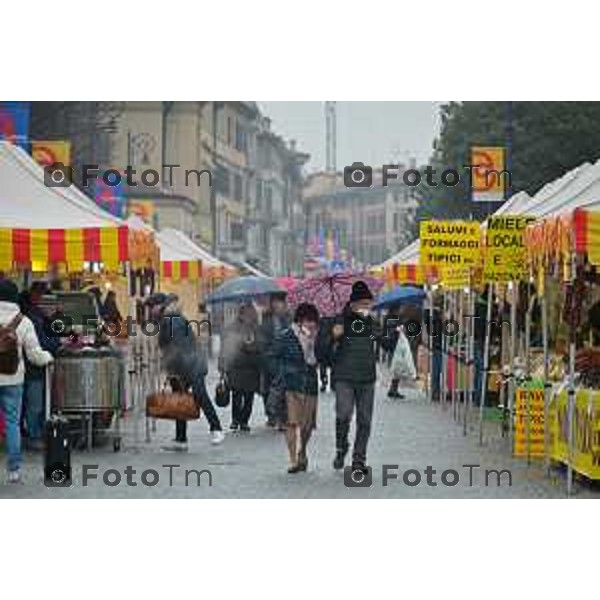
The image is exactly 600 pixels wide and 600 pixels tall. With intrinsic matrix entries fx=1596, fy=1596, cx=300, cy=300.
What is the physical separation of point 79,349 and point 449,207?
3.35m

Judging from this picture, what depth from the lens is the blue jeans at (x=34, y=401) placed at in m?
13.5

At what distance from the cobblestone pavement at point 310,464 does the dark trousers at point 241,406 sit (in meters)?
0.32

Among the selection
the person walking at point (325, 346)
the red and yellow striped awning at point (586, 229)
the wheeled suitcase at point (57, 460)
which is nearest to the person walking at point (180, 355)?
the person walking at point (325, 346)

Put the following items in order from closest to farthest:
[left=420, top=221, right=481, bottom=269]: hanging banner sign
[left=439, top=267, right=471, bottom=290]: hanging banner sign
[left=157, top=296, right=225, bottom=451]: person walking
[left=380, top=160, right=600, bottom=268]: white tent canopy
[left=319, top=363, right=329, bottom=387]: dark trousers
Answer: [left=380, top=160, right=600, bottom=268]: white tent canopy → [left=319, top=363, right=329, bottom=387]: dark trousers → [left=420, top=221, right=481, bottom=269]: hanging banner sign → [left=157, top=296, right=225, bottom=451]: person walking → [left=439, top=267, right=471, bottom=290]: hanging banner sign

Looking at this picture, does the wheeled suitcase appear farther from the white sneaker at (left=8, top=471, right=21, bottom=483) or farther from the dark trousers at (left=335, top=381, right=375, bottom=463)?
the dark trousers at (left=335, top=381, right=375, bottom=463)

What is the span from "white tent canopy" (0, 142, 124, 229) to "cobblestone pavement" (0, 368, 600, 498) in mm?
1919

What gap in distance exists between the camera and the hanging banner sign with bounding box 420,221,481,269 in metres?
13.4

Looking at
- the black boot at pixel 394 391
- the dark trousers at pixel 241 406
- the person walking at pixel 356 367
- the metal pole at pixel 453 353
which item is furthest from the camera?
the metal pole at pixel 453 353

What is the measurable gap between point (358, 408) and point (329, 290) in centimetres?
130

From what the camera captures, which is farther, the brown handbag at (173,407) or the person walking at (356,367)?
the brown handbag at (173,407)

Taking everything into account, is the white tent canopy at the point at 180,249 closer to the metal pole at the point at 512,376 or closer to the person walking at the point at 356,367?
the metal pole at the point at 512,376

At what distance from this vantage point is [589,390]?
1149cm

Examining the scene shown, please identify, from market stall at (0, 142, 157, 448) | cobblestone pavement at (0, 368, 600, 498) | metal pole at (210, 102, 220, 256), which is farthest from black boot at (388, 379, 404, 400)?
market stall at (0, 142, 157, 448)
